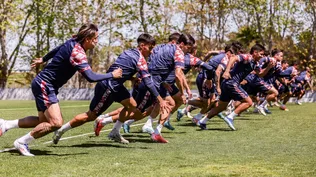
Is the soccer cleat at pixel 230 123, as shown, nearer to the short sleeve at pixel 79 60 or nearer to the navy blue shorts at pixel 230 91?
the navy blue shorts at pixel 230 91

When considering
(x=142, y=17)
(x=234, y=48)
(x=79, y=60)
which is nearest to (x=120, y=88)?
(x=79, y=60)

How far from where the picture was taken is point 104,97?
1074 centimetres

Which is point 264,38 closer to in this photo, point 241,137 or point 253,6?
point 253,6

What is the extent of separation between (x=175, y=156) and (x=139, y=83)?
361cm

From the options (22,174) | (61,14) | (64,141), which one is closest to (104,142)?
(64,141)

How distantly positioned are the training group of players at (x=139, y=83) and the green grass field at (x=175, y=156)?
1.37 ft

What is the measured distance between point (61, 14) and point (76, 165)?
47.1 meters

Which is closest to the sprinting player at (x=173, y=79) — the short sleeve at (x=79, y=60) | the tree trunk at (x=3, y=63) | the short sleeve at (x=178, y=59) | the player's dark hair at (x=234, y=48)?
Result: the short sleeve at (x=178, y=59)

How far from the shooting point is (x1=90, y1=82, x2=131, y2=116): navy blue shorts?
1069 centimetres

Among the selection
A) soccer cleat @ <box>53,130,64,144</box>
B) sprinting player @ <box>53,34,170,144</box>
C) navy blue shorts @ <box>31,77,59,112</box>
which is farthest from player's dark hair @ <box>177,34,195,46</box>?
navy blue shorts @ <box>31,77,59,112</box>

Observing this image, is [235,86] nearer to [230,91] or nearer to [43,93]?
[230,91]

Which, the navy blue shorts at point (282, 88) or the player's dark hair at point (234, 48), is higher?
the player's dark hair at point (234, 48)

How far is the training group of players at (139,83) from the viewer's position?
29.9 feet

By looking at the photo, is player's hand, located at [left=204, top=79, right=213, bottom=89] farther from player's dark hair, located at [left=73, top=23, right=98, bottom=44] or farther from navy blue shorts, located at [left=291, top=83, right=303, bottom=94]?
navy blue shorts, located at [left=291, top=83, right=303, bottom=94]
